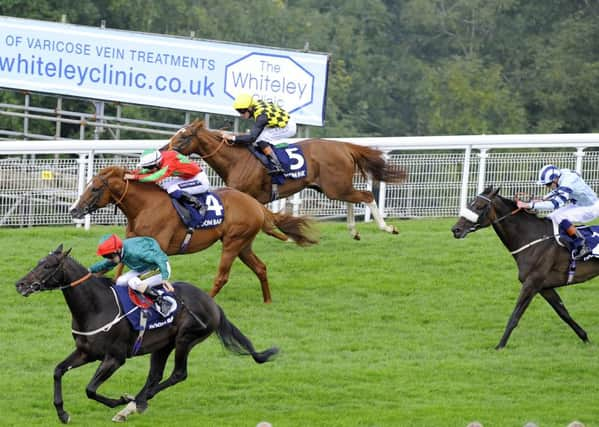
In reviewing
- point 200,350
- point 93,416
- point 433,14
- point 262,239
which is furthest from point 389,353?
point 433,14

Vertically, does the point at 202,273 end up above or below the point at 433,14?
below

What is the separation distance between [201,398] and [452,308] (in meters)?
3.58

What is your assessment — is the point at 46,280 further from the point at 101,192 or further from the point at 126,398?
the point at 101,192

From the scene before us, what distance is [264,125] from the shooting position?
14883 millimetres

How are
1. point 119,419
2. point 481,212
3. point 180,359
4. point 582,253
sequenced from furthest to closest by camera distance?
point 481,212 < point 582,253 < point 180,359 < point 119,419

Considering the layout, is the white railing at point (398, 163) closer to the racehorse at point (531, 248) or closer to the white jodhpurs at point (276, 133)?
the white jodhpurs at point (276, 133)

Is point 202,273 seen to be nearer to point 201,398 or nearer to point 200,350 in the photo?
point 200,350

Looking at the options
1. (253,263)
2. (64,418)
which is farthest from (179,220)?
(64,418)

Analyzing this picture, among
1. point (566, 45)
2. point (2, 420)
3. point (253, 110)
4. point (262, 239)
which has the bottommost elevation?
point (2, 420)

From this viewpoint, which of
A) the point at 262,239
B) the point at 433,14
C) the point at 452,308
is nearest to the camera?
the point at 452,308

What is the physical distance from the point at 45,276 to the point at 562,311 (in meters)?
4.84

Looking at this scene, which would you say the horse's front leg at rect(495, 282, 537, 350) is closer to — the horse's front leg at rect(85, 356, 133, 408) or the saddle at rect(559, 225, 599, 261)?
the saddle at rect(559, 225, 599, 261)

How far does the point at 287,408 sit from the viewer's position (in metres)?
11.2

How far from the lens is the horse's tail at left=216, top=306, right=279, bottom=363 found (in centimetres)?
1122
